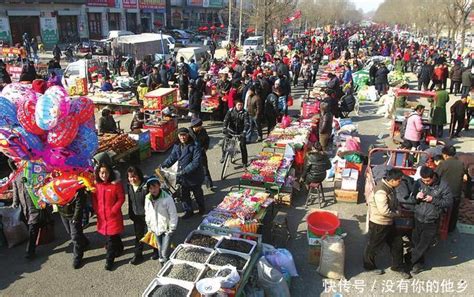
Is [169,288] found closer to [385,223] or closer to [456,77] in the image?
[385,223]

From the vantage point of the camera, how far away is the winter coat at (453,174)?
669 centimetres

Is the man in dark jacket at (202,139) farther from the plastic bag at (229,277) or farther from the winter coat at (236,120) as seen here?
the plastic bag at (229,277)

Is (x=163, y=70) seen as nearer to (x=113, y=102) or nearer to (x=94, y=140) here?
(x=113, y=102)

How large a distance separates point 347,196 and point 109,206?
188 inches

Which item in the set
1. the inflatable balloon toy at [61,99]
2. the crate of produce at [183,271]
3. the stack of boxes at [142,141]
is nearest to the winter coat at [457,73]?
the stack of boxes at [142,141]

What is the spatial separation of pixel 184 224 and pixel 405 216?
12.4 ft

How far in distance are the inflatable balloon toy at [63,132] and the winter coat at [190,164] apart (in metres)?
1.92

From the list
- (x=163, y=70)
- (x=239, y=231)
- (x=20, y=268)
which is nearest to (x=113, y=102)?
(x=163, y=70)

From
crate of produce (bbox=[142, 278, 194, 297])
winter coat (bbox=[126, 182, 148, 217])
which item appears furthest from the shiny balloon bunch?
crate of produce (bbox=[142, 278, 194, 297])

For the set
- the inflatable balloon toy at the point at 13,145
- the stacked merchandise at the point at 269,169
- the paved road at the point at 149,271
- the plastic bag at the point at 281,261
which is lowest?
the paved road at the point at 149,271

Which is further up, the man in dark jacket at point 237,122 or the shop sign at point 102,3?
the shop sign at point 102,3

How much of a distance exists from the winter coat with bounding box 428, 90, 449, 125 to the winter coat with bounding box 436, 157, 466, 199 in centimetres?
585

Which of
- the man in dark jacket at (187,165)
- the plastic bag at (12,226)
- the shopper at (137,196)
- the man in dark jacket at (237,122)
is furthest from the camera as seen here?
the man in dark jacket at (237,122)

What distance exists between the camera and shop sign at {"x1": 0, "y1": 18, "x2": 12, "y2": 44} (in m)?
35.3
